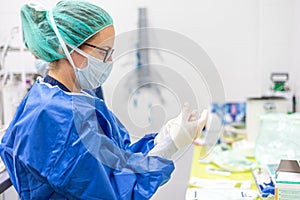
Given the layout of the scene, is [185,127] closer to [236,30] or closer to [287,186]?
[287,186]

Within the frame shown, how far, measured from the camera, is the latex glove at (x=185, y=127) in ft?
3.14

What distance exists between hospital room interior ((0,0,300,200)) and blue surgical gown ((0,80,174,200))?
10 centimetres

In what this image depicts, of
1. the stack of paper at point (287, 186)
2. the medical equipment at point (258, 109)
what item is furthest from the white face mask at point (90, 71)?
the medical equipment at point (258, 109)

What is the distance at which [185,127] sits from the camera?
3.17 feet

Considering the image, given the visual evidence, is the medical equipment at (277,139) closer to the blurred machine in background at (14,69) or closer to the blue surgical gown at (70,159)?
the blue surgical gown at (70,159)

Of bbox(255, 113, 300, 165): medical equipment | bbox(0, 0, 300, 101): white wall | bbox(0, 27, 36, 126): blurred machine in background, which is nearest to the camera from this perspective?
bbox(255, 113, 300, 165): medical equipment

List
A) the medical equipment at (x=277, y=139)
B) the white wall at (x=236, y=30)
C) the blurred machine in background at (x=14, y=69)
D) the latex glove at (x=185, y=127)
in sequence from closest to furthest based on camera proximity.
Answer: the latex glove at (x=185, y=127), the medical equipment at (x=277, y=139), the blurred machine in background at (x=14, y=69), the white wall at (x=236, y=30)

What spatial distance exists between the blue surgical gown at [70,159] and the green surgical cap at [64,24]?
5.6 inches

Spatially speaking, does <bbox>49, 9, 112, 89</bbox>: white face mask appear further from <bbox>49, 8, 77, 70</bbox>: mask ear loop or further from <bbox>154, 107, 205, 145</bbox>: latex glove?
<bbox>154, 107, 205, 145</bbox>: latex glove

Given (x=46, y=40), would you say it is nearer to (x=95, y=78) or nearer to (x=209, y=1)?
(x=95, y=78)

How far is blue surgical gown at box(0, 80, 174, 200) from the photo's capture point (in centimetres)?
83

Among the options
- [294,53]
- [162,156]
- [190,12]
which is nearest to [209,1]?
[190,12]

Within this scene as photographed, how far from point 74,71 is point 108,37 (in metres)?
0.14

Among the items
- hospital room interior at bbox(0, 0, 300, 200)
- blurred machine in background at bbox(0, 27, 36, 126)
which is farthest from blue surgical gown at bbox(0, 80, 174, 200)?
blurred machine in background at bbox(0, 27, 36, 126)
